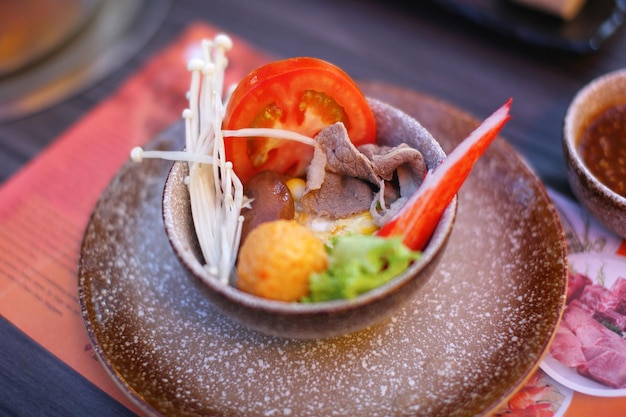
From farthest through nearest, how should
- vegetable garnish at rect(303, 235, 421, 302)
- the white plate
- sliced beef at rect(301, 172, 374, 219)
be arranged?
sliced beef at rect(301, 172, 374, 219) < the white plate < vegetable garnish at rect(303, 235, 421, 302)

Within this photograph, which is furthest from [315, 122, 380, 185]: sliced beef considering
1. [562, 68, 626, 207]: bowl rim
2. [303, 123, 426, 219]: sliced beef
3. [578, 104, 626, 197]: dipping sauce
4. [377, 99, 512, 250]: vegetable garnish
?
[578, 104, 626, 197]: dipping sauce

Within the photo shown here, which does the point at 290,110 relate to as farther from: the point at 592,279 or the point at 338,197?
the point at 592,279

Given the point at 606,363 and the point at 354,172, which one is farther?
the point at 354,172

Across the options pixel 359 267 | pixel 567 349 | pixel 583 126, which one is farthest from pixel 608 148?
→ pixel 359 267

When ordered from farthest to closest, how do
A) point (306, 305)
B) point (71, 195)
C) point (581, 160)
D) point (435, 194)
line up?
point (71, 195) < point (581, 160) < point (435, 194) < point (306, 305)

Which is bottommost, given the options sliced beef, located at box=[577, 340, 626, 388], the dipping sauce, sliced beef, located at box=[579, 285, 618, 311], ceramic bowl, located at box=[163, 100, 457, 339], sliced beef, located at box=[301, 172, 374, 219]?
sliced beef, located at box=[577, 340, 626, 388]

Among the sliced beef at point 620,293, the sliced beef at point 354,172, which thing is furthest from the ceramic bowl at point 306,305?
the sliced beef at point 620,293

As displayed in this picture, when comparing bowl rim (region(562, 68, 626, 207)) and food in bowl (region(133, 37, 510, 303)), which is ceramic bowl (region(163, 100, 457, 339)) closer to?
food in bowl (region(133, 37, 510, 303))

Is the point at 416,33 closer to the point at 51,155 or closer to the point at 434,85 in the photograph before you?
the point at 434,85
